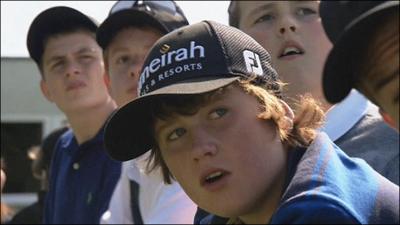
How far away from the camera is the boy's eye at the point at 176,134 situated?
220 centimetres

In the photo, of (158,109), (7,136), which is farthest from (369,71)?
(7,136)

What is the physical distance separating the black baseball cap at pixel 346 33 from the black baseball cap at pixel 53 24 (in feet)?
8.86

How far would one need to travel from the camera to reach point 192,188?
2.18 metres

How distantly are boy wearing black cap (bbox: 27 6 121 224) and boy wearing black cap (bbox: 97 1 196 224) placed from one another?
1.44ft

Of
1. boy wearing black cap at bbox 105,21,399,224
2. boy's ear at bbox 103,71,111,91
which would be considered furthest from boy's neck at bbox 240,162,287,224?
boy's ear at bbox 103,71,111,91

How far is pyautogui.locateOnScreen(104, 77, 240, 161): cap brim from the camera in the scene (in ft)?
7.01

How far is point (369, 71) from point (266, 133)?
2.02ft

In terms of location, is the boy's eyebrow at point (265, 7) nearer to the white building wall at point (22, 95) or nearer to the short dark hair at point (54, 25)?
the short dark hair at point (54, 25)

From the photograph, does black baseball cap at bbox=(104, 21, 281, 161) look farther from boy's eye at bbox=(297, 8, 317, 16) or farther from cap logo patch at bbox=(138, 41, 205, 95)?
boy's eye at bbox=(297, 8, 317, 16)

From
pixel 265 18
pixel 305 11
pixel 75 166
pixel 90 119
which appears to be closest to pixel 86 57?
pixel 90 119

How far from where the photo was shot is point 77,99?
4062mm

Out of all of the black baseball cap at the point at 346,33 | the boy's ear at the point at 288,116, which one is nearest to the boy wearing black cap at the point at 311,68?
the boy's ear at the point at 288,116

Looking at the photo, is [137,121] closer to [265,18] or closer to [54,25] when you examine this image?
[265,18]

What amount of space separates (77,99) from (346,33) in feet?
8.74
